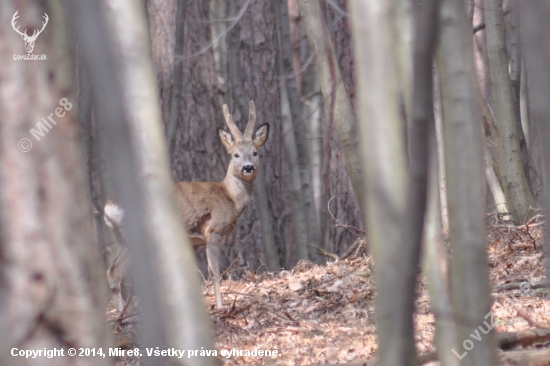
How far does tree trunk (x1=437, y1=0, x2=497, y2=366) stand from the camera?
268 cm

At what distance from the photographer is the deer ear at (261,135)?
34.8ft

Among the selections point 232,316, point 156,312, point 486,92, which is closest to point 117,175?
point 156,312

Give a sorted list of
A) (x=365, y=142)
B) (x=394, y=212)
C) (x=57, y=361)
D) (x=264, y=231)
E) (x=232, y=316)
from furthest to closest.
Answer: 1. (x=264, y=231)
2. (x=232, y=316)
3. (x=57, y=361)
4. (x=365, y=142)
5. (x=394, y=212)

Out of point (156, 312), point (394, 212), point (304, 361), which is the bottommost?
point (304, 361)

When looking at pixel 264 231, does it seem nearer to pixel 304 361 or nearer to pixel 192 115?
pixel 192 115

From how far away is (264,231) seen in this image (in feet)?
40.9

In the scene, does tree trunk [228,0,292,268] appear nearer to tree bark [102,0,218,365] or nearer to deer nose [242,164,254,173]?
deer nose [242,164,254,173]

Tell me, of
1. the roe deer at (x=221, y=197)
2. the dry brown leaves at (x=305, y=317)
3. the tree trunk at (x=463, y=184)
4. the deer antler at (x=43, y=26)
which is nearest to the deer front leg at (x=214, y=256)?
the roe deer at (x=221, y=197)

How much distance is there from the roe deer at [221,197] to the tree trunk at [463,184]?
589 centimetres

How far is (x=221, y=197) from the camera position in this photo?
32.0 feet

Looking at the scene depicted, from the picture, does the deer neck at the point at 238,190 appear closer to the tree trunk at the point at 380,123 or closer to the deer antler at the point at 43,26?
the deer antler at the point at 43,26

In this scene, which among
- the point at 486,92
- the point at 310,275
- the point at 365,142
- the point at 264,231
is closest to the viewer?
the point at 365,142

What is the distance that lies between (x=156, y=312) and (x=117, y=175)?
0.37 m

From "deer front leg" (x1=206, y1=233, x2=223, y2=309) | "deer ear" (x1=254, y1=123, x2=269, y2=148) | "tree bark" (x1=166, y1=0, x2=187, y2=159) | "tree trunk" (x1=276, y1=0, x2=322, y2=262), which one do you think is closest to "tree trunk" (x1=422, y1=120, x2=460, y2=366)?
"deer front leg" (x1=206, y1=233, x2=223, y2=309)
